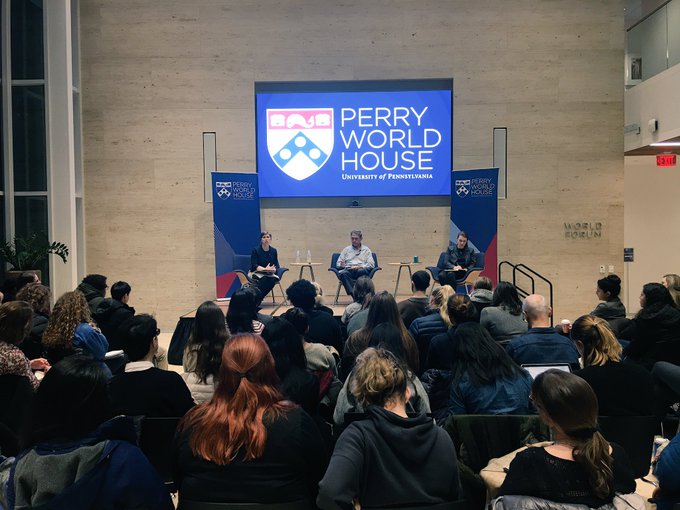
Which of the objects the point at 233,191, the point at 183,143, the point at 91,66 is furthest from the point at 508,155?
the point at 91,66

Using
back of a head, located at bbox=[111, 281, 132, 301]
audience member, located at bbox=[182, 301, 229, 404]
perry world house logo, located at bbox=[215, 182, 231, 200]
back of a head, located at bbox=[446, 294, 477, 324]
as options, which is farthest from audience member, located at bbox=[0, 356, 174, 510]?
perry world house logo, located at bbox=[215, 182, 231, 200]

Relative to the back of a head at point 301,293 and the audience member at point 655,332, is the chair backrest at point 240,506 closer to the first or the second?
the back of a head at point 301,293

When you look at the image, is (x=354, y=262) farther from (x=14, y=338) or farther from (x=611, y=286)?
(x=14, y=338)

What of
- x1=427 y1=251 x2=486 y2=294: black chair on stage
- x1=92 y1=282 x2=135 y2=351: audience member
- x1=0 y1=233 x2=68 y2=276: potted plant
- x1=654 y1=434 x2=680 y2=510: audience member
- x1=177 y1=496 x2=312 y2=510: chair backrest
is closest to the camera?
x1=177 y1=496 x2=312 y2=510: chair backrest

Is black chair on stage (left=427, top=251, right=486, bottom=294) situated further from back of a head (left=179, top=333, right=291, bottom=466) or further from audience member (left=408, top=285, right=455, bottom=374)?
back of a head (left=179, top=333, right=291, bottom=466)

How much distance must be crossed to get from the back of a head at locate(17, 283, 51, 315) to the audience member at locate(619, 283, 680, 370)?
4402mm

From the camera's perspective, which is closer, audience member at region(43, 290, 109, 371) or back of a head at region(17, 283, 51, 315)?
audience member at region(43, 290, 109, 371)

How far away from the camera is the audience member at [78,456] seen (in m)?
2.01

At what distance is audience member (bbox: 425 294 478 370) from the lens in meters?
4.39

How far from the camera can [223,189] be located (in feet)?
38.3

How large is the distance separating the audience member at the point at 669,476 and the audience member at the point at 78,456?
1.75 m

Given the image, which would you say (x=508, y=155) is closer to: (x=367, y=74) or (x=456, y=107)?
(x=456, y=107)

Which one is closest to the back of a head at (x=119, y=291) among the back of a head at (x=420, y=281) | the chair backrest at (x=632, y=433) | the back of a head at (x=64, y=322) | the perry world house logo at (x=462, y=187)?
the back of a head at (x=64, y=322)

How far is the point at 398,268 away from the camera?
489 inches
